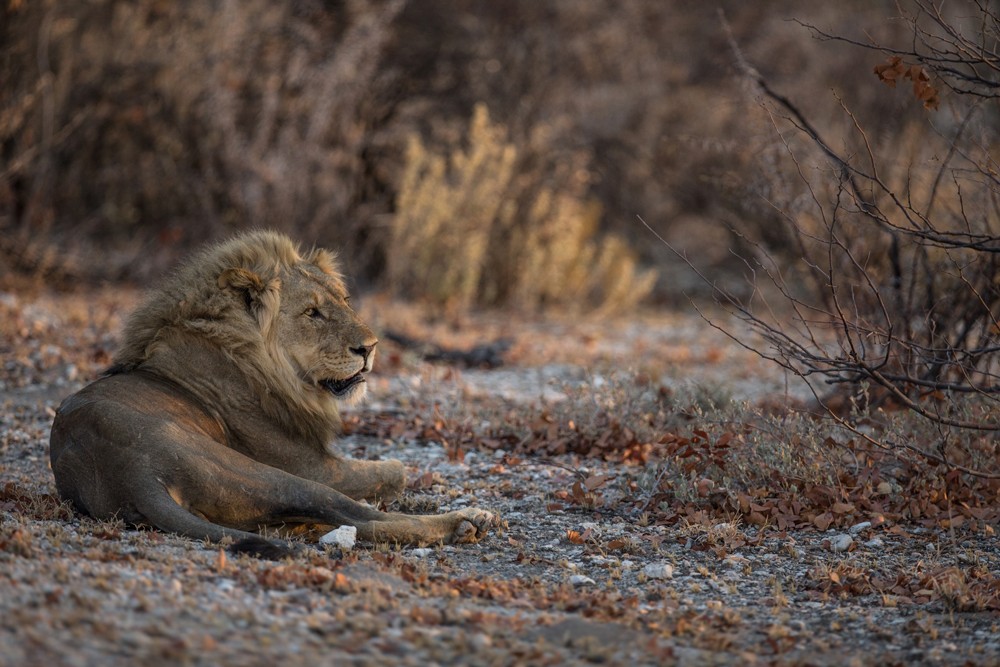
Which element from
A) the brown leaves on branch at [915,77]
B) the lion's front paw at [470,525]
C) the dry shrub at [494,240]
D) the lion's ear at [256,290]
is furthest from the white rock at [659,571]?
the dry shrub at [494,240]

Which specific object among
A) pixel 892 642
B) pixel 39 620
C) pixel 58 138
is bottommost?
pixel 39 620

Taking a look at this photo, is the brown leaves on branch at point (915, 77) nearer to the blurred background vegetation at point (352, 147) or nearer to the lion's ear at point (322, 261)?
the lion's ear at point (322, 261)

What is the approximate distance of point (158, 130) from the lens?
12.8 m

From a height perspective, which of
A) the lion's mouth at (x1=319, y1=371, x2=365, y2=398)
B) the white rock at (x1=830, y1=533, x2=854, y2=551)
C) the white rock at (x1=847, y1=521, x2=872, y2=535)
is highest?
the white rock at (x1=847, y1=521, x2=872, y2=535)

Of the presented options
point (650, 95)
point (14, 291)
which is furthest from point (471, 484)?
point (650, 95)

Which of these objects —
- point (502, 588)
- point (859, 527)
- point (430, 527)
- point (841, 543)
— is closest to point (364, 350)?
point (430, 527)

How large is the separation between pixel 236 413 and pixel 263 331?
390 mm

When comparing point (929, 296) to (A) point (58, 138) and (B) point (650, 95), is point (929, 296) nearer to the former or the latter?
(A) point (58, 138)

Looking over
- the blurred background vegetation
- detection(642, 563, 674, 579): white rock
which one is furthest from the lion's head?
the blurred background vegetation

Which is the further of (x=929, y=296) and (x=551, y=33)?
(x=551, y=33)

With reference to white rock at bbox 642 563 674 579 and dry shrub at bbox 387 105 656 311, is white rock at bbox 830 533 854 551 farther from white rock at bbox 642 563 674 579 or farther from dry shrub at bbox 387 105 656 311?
dry shrub at bbox 387 105 656 311

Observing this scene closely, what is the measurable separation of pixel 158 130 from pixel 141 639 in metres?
10.3

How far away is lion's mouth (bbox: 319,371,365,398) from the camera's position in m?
5.54

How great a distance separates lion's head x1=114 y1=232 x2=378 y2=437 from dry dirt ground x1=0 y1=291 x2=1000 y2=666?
735mm
